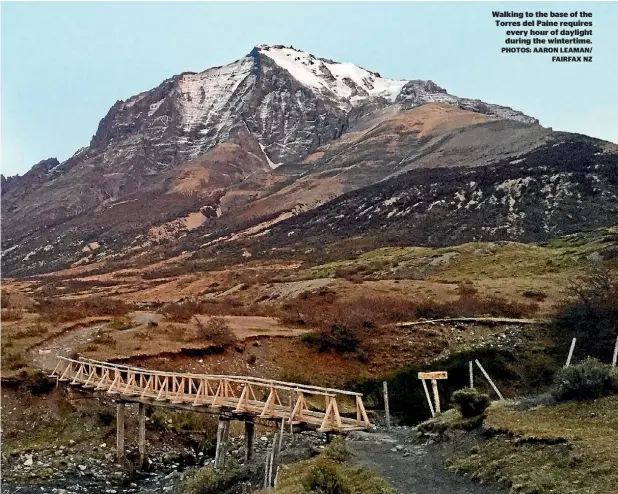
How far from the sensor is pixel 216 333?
32.8 metres

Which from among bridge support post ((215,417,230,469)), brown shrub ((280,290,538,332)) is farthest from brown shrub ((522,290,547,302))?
bridge support post ((215,417,230,469))

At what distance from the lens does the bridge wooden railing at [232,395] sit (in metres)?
18.5

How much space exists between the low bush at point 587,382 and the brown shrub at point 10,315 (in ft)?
105

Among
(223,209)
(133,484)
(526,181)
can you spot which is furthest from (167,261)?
(133,484)

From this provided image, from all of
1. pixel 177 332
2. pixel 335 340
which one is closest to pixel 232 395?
pixel 335 340

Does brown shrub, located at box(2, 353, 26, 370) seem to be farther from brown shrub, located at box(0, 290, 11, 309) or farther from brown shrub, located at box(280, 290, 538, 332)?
brown shrub, located at box(280, 290, 538, 332)

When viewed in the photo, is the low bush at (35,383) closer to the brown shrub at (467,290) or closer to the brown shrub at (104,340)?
the brown shrub at (104,340)

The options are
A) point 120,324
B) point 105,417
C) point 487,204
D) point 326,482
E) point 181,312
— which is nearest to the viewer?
point 326,482

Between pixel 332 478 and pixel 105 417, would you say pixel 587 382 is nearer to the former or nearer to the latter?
pixel 332 478

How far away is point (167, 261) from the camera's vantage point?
387 feet

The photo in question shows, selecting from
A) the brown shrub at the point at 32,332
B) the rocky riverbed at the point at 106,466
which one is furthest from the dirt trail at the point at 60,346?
the rocky riverbed at the point at 106,466

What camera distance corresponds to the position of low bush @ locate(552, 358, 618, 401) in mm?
16703

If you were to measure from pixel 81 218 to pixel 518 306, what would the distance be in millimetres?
176810

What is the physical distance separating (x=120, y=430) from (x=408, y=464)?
42.4 ft
